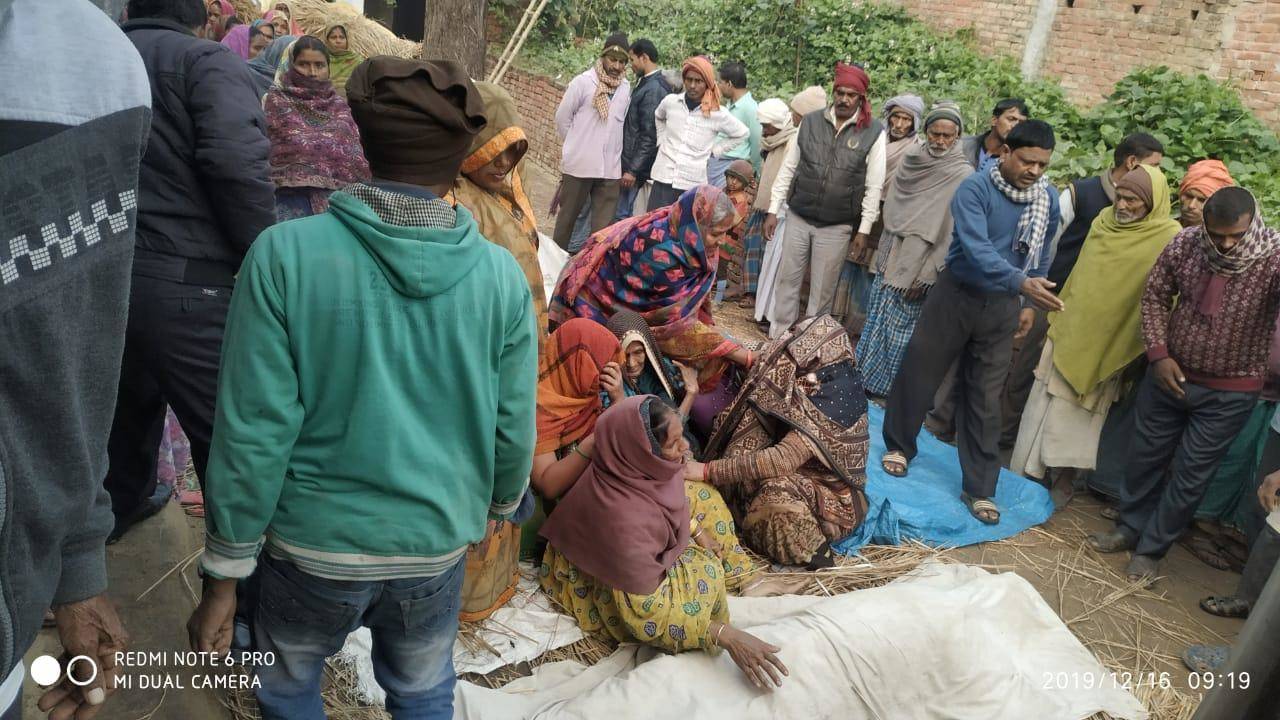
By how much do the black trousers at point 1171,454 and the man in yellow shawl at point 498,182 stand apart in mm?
3160

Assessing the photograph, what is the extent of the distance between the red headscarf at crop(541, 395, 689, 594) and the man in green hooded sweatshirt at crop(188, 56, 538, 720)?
124cm

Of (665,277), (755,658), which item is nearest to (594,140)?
Answer: (665,277)

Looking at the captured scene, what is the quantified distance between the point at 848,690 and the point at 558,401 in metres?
1.45

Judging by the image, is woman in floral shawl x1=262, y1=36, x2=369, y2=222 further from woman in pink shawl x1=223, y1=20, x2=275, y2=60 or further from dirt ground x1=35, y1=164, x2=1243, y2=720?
woman in pink shawl x1=223, y1=20, x2=275, y2=60

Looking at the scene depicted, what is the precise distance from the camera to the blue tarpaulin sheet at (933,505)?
4.31m

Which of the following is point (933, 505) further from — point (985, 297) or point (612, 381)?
point (612, 381)

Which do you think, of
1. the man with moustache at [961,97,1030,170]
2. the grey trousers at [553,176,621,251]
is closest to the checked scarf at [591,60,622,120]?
the grey trousers at [553,176,621,251]

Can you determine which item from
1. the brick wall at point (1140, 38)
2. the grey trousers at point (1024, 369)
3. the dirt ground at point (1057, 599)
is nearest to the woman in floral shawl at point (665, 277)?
the dirt ground at point (1057, 599)

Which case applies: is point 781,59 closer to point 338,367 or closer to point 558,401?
point 558,401

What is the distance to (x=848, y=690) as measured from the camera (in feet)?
9.36

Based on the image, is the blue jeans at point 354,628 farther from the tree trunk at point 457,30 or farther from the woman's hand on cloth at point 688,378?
the tree trunk at point 457,30

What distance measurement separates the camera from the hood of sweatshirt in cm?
158

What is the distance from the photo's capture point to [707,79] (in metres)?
7.40
